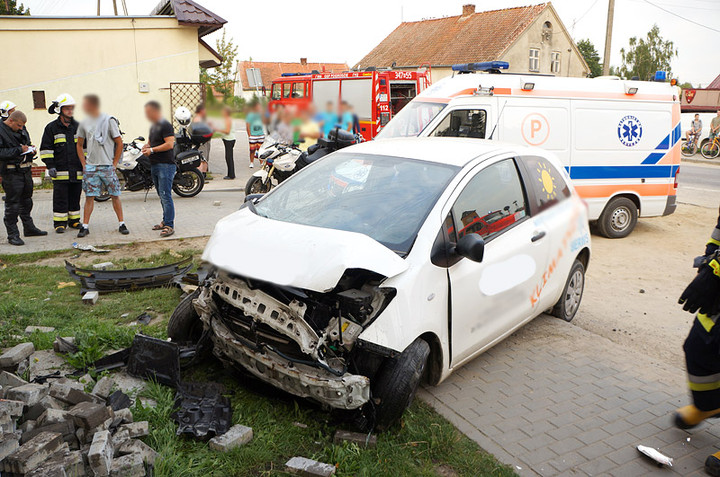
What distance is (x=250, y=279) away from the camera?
3.37 metres

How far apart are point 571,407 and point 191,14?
7.45 meters

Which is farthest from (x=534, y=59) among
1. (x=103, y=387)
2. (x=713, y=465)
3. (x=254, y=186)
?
(x=103, y=387)

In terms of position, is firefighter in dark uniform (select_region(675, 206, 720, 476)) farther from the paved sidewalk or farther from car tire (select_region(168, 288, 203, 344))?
car tire (select_region(168, 288, 203, 344))

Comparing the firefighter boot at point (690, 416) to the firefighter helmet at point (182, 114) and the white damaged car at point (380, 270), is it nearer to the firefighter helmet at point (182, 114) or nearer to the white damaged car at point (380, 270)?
the white damaged car at point (380, 270)

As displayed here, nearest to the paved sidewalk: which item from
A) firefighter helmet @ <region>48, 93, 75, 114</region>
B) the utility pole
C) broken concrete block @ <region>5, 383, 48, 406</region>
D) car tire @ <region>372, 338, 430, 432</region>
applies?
car tire @ <region>372, 338, 430, 432</region>

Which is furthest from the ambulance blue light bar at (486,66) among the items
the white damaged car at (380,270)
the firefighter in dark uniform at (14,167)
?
the firefighter in dark uniform at (14,167)

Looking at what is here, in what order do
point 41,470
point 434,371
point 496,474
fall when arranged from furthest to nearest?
point 434,371, point 496,474, point 41,470

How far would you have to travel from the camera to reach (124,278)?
5.88 metres

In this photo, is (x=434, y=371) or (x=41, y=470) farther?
(x=434, y=371)

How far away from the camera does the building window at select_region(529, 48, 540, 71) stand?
37434 mm

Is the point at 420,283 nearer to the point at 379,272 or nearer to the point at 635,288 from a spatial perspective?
the point at 379,272

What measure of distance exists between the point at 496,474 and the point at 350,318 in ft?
3.93

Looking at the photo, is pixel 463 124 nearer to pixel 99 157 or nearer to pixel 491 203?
pixel 491 203

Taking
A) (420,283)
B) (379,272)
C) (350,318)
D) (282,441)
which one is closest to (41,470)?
(282,441)
